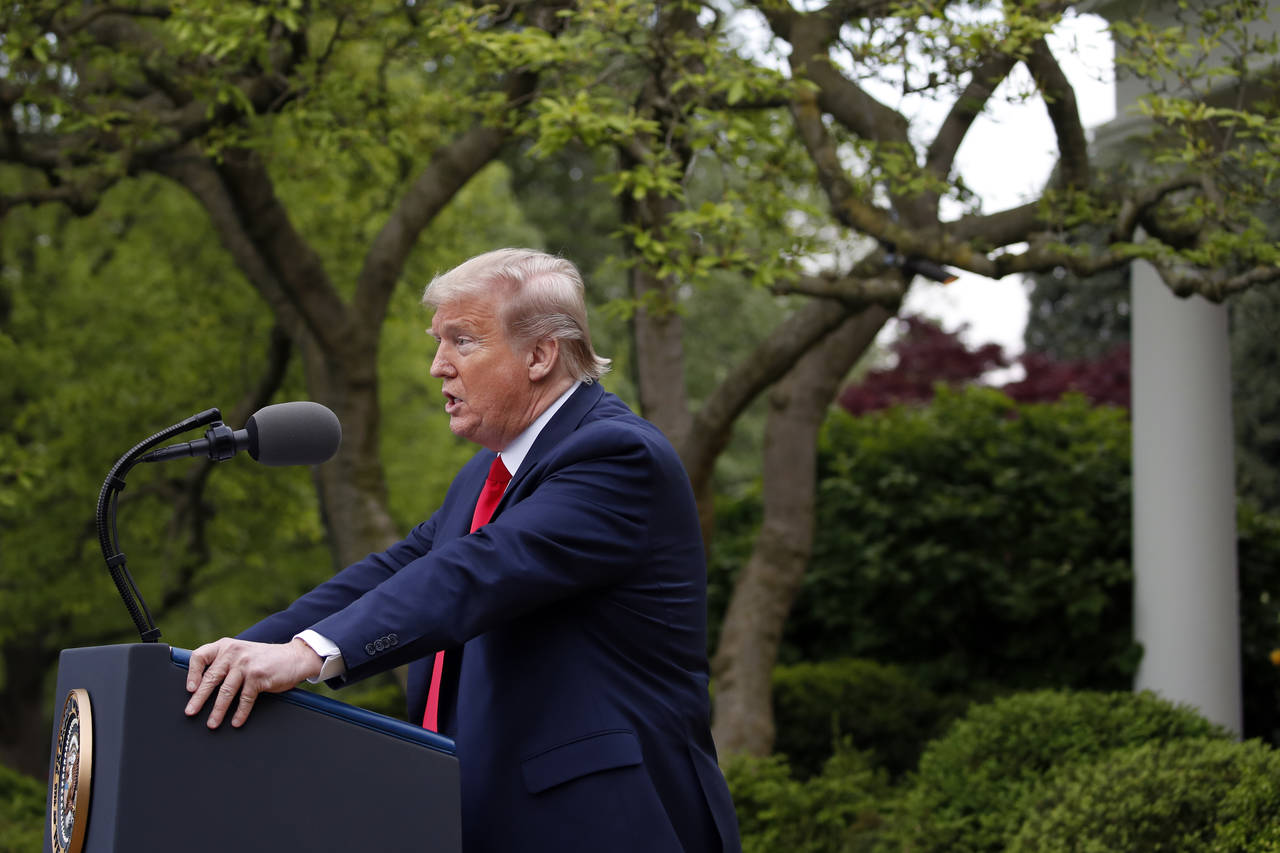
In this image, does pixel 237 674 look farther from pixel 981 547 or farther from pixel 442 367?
pixel 981 547

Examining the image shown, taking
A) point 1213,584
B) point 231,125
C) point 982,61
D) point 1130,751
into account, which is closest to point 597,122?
point 982,61

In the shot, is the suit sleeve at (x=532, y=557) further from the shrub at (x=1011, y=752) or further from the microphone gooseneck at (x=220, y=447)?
the shrub at (x=1011, y=752)

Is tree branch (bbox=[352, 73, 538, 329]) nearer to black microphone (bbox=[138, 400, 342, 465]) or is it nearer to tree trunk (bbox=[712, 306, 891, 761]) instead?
tree trunk (bbox=[712, 306, 891, 761])

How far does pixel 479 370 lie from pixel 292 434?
401 millimetres

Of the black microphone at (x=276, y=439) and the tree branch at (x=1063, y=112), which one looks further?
the tree branch at (x=1063, y=112)

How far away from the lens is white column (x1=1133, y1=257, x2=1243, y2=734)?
7.53 m

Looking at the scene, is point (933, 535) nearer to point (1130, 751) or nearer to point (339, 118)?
point (1130, 751)

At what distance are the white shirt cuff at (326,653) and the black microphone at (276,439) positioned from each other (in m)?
0.34

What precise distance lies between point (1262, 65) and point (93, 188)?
6.15 metres

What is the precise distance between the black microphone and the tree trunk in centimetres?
554

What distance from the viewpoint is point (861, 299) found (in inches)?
233

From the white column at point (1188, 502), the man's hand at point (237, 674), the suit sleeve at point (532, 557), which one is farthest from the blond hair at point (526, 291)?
the white column at point (1188, 502)

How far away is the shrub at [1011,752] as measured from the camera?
561 centimetres

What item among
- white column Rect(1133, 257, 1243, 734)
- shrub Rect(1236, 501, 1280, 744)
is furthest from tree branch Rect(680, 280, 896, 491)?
shrub Rect(1236, 501, 1280, 744)
